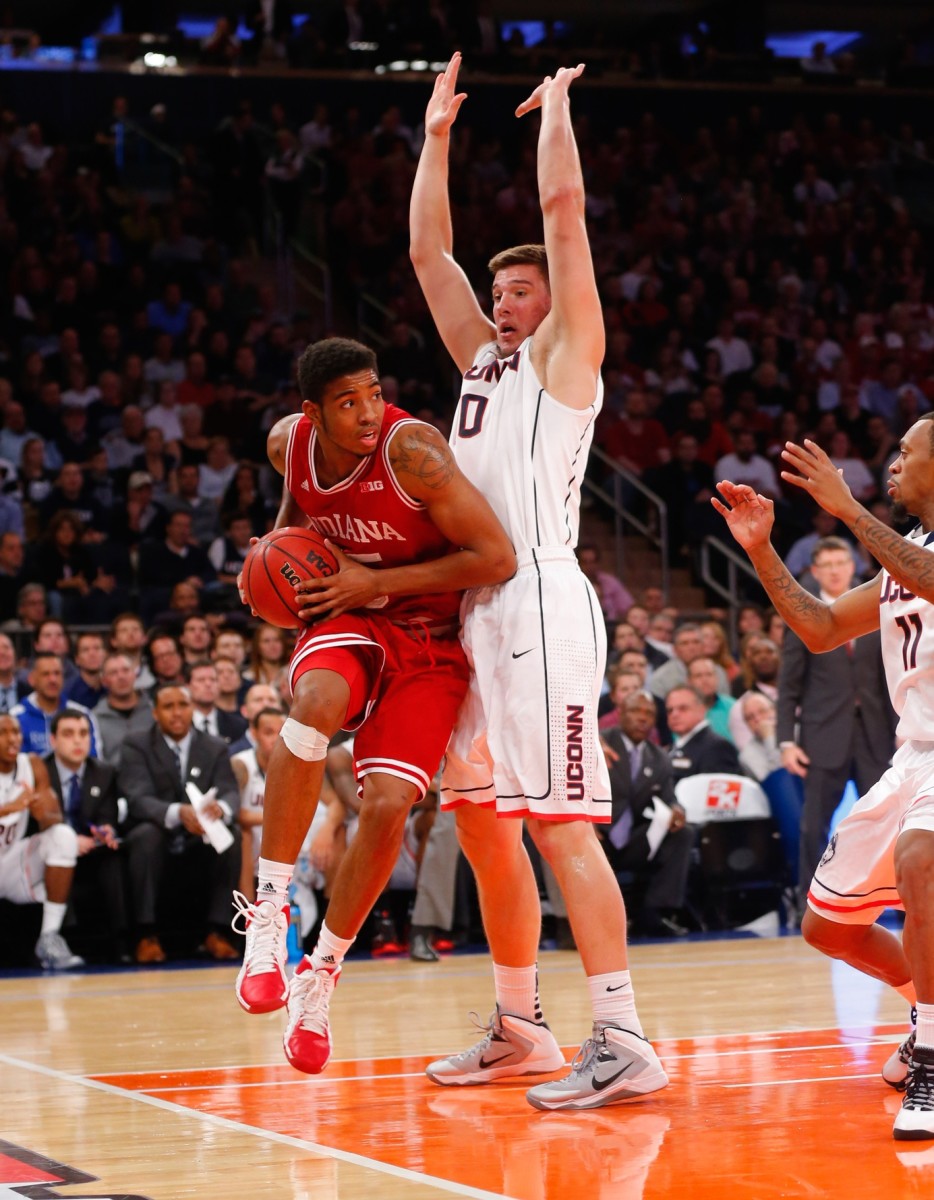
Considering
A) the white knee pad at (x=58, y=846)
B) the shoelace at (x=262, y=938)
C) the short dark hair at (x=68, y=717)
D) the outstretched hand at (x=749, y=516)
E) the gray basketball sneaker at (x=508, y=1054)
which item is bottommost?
the gray basketball sneaker at (x=508, y=1054)

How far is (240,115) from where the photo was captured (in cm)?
1684

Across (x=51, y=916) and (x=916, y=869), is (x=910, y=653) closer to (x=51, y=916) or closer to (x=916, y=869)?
(x=916, y=869)

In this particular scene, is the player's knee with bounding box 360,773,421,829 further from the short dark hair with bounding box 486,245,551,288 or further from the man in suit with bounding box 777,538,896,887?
the man in suit with bounding box 777,538,896,887

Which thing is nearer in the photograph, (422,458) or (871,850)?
(871,850)

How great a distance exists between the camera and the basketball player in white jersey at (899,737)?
13.9 feet

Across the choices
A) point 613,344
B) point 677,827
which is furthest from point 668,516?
point 677,827

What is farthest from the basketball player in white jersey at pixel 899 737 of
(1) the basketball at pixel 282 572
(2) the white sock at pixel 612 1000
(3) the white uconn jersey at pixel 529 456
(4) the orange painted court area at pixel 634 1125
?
(1) the basketball at pixel 282 572

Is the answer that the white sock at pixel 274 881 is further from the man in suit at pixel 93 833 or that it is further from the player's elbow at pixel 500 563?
the man in suit at pixel 93 833

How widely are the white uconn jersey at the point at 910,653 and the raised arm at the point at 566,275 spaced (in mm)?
988

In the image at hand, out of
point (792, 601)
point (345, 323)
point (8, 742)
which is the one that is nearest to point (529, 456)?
point (792, 601)

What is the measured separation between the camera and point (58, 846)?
8.98 meters

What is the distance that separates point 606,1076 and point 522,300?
217 centimetres

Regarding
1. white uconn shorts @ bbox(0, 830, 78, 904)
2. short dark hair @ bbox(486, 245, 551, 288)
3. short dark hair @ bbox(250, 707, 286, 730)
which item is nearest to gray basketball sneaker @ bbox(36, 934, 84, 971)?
white uconn shorts @ bbox(0, 830, 78, 904)

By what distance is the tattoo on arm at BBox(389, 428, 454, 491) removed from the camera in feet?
15.6
